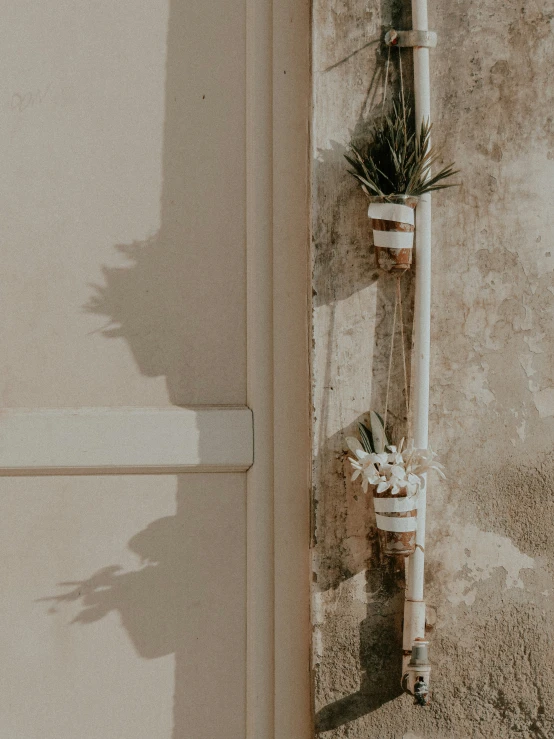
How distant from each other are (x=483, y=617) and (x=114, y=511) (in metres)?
1.40

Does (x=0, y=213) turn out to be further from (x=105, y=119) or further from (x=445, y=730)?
(x=445, y=730)

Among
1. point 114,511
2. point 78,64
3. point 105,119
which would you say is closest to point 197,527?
point 114,511

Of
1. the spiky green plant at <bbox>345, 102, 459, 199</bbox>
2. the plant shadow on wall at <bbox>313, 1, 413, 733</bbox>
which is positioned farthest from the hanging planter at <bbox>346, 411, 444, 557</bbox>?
the spiky green plant at <bbox>345, 102, 459, 199</bbox>

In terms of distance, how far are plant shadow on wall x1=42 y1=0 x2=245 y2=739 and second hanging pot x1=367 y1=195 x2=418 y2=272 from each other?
555 mm


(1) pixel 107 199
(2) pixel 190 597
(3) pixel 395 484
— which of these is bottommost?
(2) pixel 190 597

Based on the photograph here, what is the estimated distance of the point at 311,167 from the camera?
2.32m

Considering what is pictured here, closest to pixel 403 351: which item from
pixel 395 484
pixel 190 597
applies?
pixel 395 484

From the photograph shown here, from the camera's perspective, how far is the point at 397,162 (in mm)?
2203

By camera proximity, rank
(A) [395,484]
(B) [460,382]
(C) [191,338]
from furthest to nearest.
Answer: (C) [191,338] < (B) [460,382] < (A) [395,484]

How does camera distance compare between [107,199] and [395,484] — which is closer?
[395,484]

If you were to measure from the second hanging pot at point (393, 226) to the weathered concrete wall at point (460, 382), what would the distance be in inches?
4.9

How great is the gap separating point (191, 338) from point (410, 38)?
1.32 m

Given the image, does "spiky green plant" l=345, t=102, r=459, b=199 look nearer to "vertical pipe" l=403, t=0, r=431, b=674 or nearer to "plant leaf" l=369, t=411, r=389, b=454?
"vertical pipe" l=403, t=0, r=431, b=674

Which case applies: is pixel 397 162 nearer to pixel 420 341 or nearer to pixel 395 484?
pixel 420 341
